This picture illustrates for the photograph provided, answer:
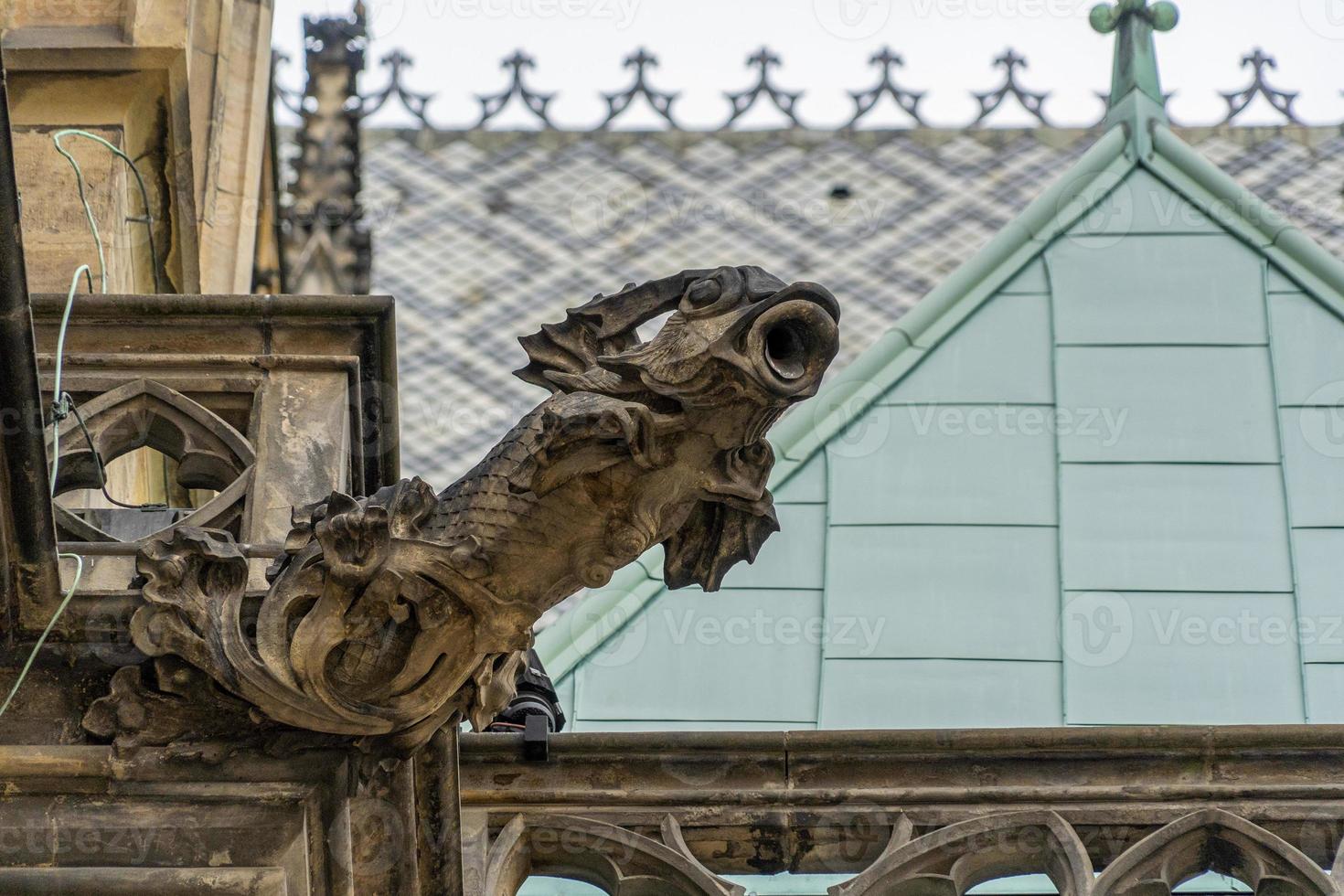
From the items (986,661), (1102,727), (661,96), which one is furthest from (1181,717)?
(661,96)

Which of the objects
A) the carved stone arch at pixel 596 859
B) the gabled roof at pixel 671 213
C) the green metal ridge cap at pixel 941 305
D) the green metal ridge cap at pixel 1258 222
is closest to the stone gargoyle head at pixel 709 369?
the carved stone arch at pixel 596 859

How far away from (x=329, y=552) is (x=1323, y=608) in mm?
4183

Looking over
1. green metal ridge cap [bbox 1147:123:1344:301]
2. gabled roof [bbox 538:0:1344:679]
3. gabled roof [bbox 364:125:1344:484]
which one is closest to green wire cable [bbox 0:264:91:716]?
gabled roof [bbox 538:0:1344:679]

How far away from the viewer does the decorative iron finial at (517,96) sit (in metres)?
24.1

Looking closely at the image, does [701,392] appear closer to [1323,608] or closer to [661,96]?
[1323,608]

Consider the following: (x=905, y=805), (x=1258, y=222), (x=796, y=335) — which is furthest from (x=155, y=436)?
(x=1258, y=222)

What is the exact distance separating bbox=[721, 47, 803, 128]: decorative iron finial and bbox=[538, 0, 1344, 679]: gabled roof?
1018 cm

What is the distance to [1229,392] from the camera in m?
11.5

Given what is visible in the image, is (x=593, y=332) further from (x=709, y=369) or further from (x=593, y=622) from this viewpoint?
(x=593, y=622)

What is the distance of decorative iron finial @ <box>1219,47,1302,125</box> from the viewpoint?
76.9ft

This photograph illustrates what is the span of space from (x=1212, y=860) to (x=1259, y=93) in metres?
16.2

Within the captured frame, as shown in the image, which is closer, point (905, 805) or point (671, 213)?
point (905, 805)

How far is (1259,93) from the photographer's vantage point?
24.0 m

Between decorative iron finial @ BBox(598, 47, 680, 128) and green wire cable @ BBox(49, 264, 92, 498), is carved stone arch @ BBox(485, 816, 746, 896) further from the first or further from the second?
decorative iron finial @ BBox(598, 47, 680, 128)
